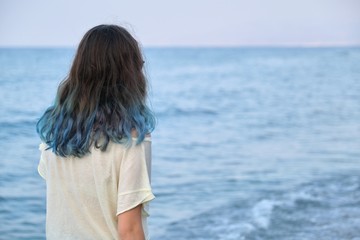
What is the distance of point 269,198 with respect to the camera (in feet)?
26.4

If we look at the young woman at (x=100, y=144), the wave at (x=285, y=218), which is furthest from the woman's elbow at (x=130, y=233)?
the wave at (x=285, y=218)

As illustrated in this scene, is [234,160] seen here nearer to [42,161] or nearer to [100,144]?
[42,161]

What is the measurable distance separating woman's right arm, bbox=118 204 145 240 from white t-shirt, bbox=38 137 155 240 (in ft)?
0.05

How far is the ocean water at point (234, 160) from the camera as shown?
6703 millimetres

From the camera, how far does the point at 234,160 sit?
10.8 metres

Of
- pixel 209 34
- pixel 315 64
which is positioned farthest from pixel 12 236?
pixel 315 64

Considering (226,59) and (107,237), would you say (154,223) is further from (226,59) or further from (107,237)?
(226,59)

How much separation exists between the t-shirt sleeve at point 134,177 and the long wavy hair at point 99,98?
29 mm

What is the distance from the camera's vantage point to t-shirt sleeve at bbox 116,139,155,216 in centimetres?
159

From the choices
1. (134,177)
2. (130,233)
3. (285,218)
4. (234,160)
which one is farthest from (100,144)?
(234,160)

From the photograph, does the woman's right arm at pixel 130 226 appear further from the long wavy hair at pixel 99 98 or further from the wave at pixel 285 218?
the wave at pixel 285 218

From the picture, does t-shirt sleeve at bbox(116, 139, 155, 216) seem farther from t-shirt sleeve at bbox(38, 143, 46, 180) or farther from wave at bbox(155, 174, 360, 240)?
wave at bbox(155, 174, 360, 240)

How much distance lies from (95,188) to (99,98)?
0.65 ft

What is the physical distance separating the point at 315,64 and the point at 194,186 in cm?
2636
